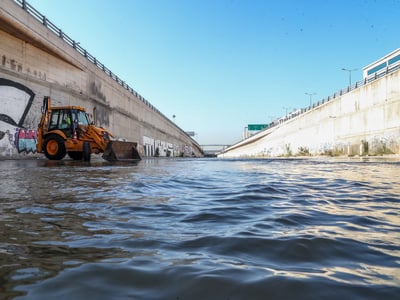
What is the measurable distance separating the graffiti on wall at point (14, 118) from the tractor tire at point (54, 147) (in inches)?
123

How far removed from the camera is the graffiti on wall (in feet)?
59.1

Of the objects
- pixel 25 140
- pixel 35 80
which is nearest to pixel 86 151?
pixel 25 140

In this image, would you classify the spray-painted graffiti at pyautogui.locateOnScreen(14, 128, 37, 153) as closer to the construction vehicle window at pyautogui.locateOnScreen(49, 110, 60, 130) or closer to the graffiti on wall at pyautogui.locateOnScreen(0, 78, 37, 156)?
the graffiti on wall at pyautogui.locateOnScreen(0, 78, 37, 156)

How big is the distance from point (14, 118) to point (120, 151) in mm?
6646

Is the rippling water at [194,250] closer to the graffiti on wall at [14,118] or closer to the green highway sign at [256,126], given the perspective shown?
the graffiti on wall at [14,118]

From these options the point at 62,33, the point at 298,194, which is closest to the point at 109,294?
the point at 298,194

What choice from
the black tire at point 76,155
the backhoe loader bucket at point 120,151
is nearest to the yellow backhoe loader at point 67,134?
the backhoe loader bucket at point 120,151

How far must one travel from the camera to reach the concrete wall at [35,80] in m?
18.2

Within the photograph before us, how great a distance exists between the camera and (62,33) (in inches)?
954

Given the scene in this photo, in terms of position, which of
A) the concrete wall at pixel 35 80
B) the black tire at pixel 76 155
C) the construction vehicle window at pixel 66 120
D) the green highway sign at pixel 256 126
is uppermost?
the green highway sign at pixel 256 126

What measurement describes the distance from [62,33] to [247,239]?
26165mm

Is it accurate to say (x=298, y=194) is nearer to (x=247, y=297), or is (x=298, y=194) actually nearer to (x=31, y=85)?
(x=247, y=297)

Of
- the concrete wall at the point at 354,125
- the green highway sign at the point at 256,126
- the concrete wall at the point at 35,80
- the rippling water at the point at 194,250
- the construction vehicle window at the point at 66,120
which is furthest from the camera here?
the green highway sign at the point at 256,126

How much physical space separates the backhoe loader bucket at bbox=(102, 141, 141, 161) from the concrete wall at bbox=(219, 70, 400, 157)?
65.0ft
